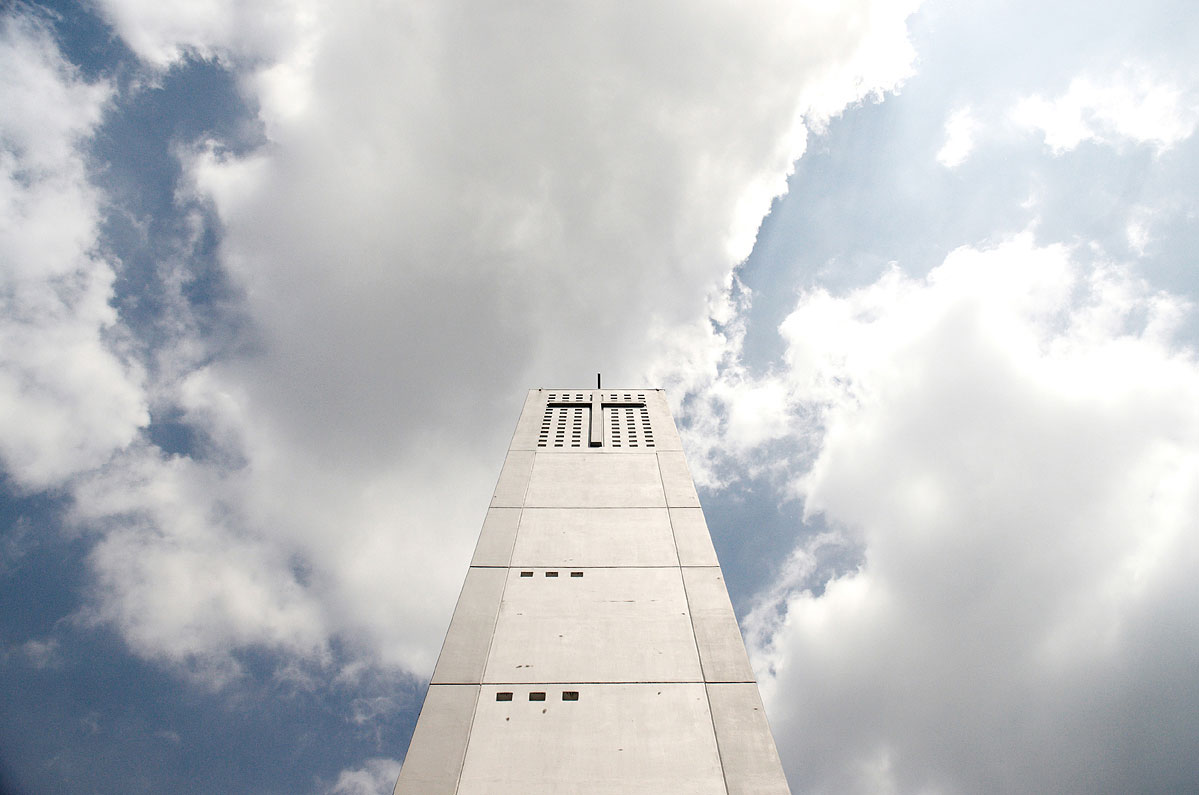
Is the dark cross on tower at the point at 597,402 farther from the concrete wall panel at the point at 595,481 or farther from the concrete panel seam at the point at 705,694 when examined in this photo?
the concrete panel seam at the point at 705,694

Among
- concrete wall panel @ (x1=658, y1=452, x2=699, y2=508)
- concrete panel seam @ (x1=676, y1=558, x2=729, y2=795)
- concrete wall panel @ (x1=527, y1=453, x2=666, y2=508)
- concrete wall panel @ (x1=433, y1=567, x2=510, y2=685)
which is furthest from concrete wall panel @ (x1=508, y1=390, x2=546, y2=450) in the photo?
concrete panel seam @ (x1=676, y1=558, x2=729, y2=795)

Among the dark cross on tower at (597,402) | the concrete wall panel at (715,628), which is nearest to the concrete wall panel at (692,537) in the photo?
the concrete wall panel at (715,628)

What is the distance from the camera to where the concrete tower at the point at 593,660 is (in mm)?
11695

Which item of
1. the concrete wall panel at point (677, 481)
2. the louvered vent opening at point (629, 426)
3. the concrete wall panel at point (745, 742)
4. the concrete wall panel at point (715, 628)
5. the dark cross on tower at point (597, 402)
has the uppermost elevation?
the dark cross on tower at point (597, 402)

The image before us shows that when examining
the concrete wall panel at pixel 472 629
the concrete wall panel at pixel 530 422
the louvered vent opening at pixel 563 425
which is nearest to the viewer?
the concrete wall panel at pixel 472 629

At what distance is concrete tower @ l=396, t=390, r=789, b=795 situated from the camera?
1170 cm

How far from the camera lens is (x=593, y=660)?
46.3 ft

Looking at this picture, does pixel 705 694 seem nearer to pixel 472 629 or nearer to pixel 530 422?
pixel 472 629

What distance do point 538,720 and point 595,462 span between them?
1122 cm

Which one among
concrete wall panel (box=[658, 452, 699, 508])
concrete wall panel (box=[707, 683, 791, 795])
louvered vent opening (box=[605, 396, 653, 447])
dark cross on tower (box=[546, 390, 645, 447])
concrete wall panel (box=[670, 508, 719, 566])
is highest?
dark cross on tower (box=[546, 390, 645, 447])

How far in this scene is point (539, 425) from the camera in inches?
1015

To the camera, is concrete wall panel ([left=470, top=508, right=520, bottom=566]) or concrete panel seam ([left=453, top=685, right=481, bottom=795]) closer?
concrete panel seam ([left=453, top=685, right=481, bottom=795])

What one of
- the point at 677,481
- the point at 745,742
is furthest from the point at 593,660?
the point at 677,481

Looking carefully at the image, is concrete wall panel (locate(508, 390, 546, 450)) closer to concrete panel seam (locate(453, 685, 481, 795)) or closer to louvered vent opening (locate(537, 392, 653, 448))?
A: louvered vent opening (locate(537, 392, 653, 448))
